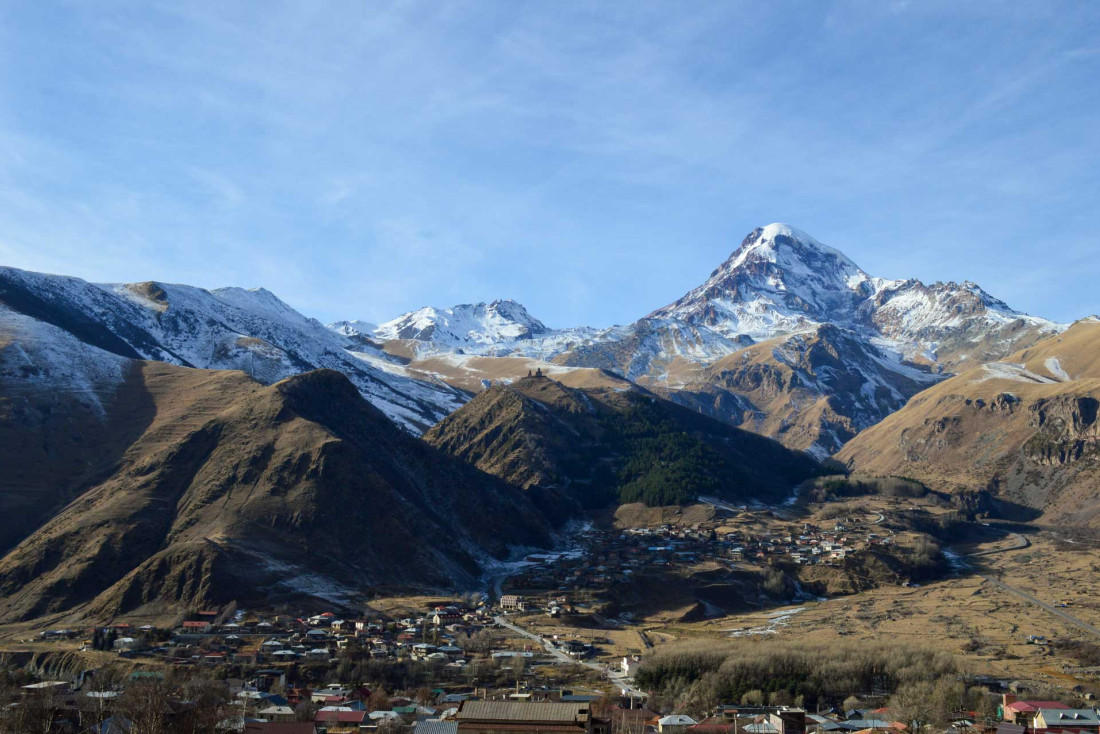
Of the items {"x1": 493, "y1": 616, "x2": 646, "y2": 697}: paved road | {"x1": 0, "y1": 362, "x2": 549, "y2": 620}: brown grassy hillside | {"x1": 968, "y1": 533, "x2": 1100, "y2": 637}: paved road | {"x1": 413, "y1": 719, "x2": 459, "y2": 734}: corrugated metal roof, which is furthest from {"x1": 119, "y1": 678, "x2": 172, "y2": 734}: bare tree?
{"x1": 968, "y1": 533, "x2": 1100, "y2": 637}: paved road

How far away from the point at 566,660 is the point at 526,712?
53.9 m

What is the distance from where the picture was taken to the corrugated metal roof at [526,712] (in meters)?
65.5

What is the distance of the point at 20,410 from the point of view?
623 ft

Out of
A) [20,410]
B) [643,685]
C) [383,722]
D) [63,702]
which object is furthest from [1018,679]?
[20,410]

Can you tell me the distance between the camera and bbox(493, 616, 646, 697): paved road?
10281 cm

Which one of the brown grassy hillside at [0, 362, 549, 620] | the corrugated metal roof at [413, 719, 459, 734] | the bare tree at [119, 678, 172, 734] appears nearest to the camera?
the bare tree at [119, 678, 172, 734]

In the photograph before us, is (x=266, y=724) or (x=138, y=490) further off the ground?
(x=138, y=490)

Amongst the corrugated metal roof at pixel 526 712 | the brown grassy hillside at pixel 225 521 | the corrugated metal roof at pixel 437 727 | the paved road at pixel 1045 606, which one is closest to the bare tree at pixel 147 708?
the corrugated metal roof at pixel 437 727

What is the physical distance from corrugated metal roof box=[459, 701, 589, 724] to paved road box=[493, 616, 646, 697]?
109 ft

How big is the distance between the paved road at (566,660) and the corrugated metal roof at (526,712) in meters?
33.3

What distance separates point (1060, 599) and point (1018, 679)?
64486 mm

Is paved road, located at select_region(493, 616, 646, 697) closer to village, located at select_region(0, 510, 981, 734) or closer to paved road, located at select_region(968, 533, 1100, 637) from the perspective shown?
village, located at select_region(0, 510, 981, 734)

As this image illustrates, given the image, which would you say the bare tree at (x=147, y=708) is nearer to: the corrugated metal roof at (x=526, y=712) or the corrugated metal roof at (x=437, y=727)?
the corrugated metal roof at (x=437, y=727)

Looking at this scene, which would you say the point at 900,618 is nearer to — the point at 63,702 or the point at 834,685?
the point at 834,685
